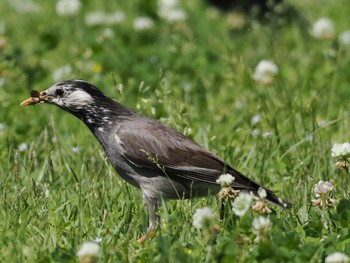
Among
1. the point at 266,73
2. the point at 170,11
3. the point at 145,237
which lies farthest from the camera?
the point at 170,11

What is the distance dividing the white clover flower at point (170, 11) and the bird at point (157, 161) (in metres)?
4.76

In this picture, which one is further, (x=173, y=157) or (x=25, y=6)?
(x=25, y=6)

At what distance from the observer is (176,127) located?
23.5 feet

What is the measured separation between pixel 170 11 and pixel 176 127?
4330 mm

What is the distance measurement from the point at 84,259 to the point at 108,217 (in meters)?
1.10

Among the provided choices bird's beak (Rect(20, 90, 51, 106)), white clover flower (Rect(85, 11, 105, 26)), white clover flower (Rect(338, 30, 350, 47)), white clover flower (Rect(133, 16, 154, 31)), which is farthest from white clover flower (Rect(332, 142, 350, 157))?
white clover flower (Rect(85, 11, 105, 26))

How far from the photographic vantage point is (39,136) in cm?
749

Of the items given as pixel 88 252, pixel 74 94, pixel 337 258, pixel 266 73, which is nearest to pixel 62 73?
pixel 266 73

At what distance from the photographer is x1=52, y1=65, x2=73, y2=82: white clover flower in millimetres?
9242

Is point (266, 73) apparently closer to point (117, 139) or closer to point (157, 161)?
point (117, 139)

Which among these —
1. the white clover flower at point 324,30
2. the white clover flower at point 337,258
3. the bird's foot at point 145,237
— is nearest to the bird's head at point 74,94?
the bird's foot at point 145,237

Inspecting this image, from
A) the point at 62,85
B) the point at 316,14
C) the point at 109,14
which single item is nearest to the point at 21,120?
the point at 62,85

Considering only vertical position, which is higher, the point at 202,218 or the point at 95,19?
the point at 202,218

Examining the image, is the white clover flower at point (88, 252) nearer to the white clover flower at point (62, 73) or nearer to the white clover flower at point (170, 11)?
the white clover flower at point (62, 73)
